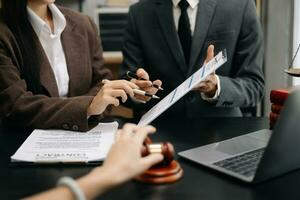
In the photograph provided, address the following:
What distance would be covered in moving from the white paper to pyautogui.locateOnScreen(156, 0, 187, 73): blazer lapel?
0.51 m

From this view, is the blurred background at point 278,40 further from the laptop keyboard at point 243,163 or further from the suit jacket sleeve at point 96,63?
the laptop keyboard at point 243,163

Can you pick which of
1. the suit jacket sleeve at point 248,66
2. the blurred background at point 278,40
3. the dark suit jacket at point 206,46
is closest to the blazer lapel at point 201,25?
the dark suit jacket at point 206,46

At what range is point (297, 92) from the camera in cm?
83

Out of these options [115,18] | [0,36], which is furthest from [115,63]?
[0,36]

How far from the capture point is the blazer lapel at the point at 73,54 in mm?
1583

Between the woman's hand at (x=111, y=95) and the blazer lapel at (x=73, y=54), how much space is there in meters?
0.29

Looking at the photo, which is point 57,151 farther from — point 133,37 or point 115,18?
A: point 115,18

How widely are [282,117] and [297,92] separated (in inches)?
2.2

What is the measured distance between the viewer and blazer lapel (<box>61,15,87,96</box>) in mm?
1583

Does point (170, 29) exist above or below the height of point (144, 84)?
above

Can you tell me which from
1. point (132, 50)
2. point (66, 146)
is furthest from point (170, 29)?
point (66, 146)

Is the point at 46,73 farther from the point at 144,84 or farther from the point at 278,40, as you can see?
the point at 278,40

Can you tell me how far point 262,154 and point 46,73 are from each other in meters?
0.85

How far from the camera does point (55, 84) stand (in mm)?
1515
